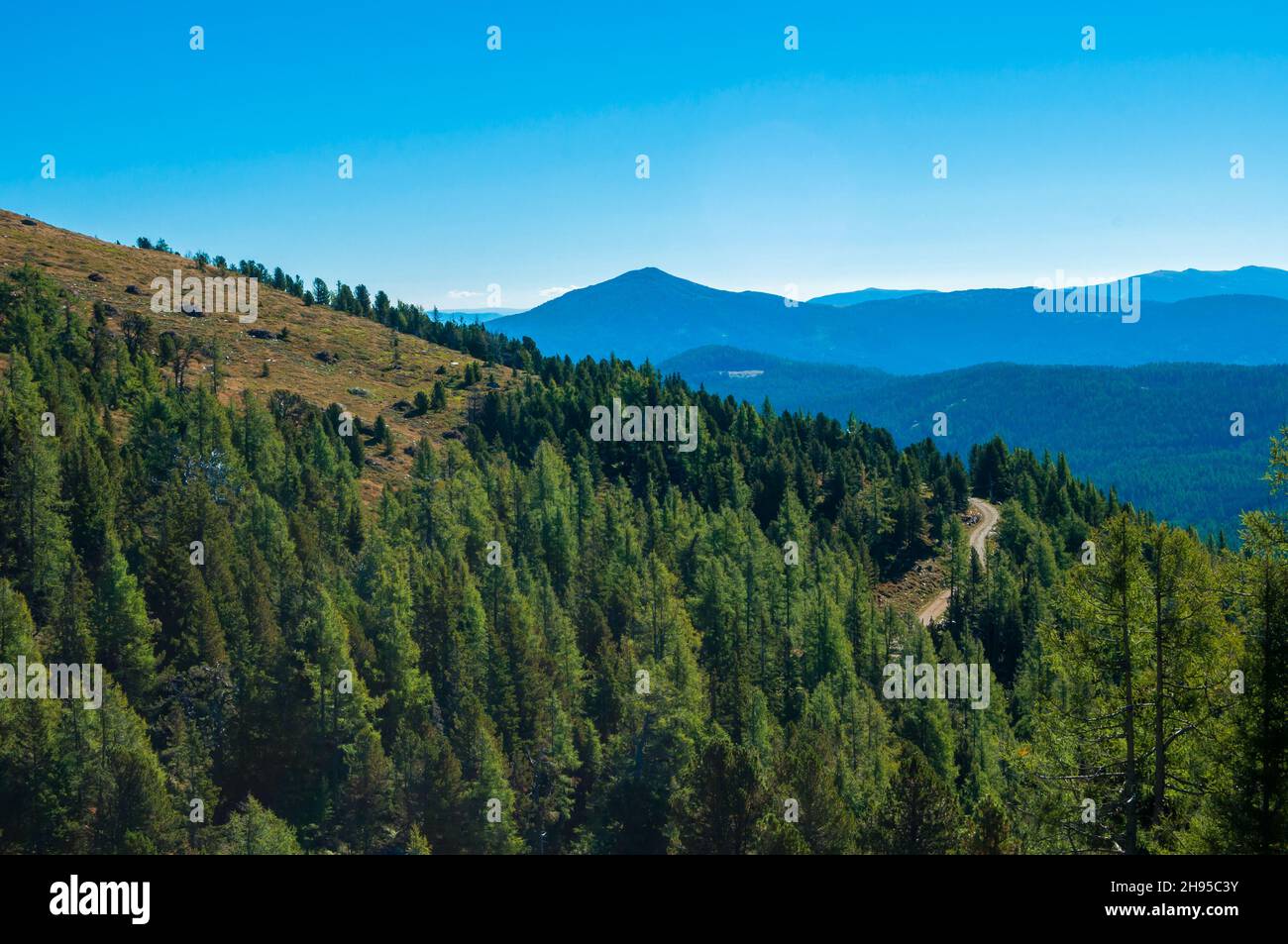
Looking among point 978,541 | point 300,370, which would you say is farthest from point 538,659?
point 300,370

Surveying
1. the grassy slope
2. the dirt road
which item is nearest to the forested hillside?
the dirt road

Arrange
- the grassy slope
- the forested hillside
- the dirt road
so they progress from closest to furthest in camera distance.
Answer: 1. the forested hillside
2. the dirt road
3. the grassy slope

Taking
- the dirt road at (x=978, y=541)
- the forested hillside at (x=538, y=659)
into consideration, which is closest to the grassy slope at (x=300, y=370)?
the forested hillside at (x=538, y=659)

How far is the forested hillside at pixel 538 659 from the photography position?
24.7 meters

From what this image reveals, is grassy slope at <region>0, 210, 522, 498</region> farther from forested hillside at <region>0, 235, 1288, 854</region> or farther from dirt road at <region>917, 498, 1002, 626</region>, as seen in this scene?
dirt road at <region>917, 498, 1002, 626</region>

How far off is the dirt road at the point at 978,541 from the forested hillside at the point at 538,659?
178 inches

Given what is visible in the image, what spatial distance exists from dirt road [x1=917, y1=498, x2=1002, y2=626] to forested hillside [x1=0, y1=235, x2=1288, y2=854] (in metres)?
4.53

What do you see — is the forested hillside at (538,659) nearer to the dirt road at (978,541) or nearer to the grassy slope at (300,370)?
the dirt road at (978,541)

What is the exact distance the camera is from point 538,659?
239 feet

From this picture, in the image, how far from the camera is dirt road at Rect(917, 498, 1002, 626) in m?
119

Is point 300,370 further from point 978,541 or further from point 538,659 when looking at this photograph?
point 538,659

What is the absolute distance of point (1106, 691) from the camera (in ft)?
87.5

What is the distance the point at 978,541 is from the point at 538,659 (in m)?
86.5
